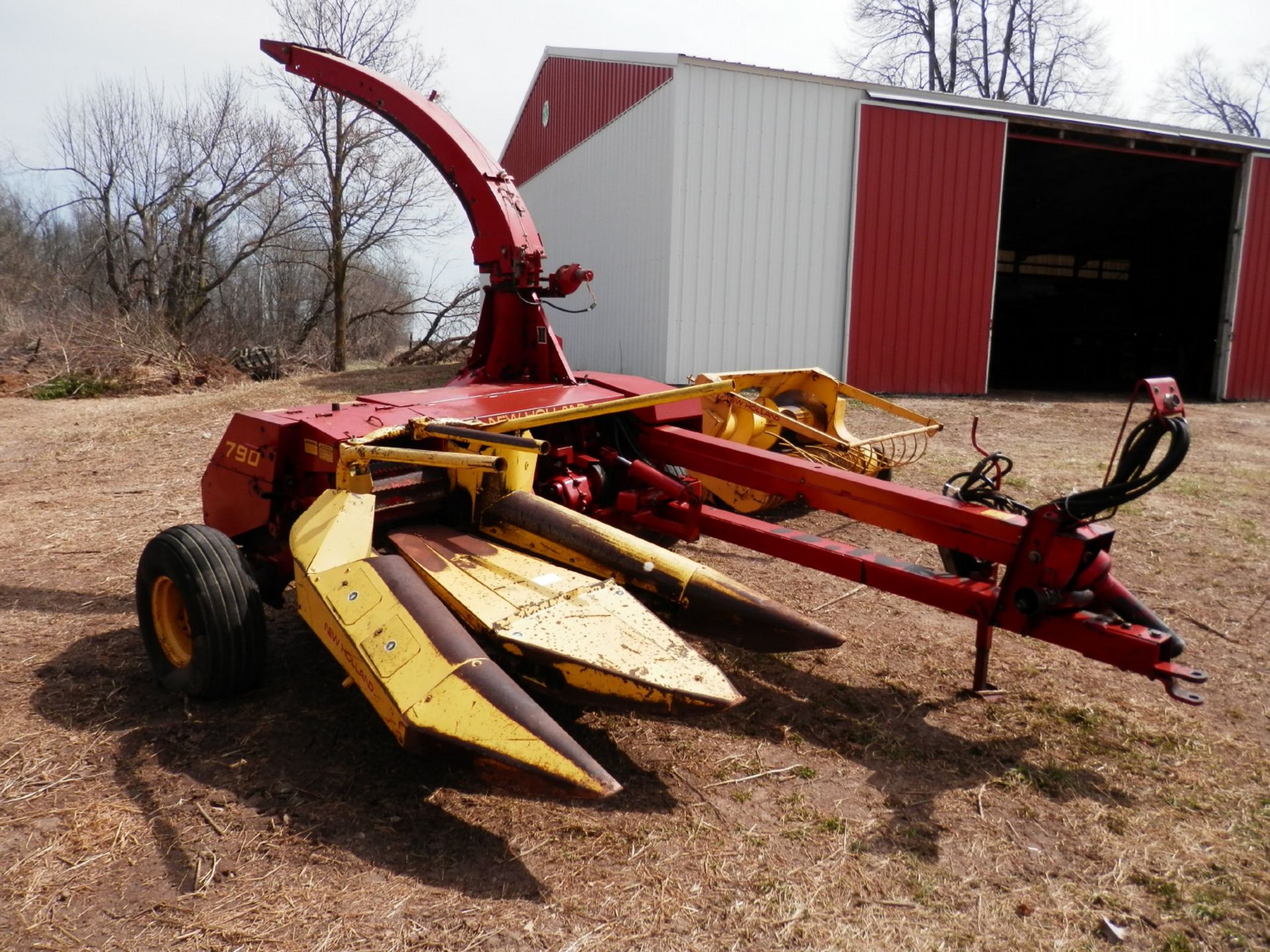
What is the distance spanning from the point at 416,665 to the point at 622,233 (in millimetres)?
10959

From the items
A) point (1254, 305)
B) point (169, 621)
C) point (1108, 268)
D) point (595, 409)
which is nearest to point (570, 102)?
point (1254, 305)

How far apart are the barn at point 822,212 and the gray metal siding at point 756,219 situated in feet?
0.07

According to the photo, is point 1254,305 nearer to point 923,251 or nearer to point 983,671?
point 923,251

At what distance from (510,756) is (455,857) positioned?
48cm

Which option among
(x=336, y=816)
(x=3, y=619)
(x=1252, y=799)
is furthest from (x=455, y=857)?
(x=3, y=619)

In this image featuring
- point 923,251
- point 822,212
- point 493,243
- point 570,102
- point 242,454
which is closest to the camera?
point 242,454

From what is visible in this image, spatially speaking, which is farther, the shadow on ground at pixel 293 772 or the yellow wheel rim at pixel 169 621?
the yellow wheel rim at pixel 169 621

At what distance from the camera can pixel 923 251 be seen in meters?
12.0

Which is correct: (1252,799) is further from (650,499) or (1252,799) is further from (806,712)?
(650,499)

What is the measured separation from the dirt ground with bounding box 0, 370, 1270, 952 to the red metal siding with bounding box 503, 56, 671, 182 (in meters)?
9.42

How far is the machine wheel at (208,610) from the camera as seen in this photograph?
309cm

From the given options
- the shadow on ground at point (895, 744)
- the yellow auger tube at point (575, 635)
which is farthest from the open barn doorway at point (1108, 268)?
the yellow auger tube at point (575, 635)

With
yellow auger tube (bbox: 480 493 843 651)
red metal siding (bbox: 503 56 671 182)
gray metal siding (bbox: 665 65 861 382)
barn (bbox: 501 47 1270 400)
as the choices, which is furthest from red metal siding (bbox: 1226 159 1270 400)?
yellow auger tube (bbox: 480 493 843 651)

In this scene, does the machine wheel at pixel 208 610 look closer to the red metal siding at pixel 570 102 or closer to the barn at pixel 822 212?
the barn at pixel 822 212
